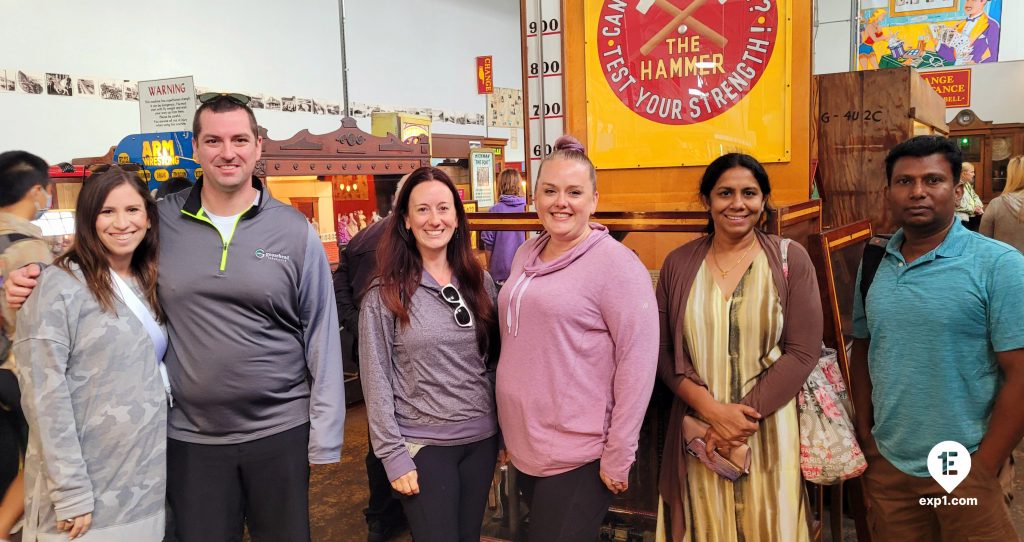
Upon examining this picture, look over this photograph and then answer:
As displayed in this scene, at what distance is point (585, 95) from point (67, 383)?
2312 millimetres

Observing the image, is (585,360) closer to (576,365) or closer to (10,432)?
(576,365)

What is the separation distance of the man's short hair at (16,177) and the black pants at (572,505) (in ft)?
8.26

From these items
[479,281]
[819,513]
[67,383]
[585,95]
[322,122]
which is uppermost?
[322,122]

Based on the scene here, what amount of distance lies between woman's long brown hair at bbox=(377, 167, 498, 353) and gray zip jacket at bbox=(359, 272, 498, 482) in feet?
0.13

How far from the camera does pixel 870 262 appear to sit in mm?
2340

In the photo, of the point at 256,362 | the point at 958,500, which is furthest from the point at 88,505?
the point at 958,500

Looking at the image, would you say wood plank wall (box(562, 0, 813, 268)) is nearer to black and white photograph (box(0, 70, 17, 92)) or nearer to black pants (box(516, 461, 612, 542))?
black pants (box(516, 461, 612, 542))

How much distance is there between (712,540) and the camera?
2.35m

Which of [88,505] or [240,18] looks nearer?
[88,505]

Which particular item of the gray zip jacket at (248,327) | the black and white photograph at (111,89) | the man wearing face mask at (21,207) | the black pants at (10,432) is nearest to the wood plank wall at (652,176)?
the gray zip jacket at (248,327)

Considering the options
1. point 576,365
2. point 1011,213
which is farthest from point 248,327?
point 1011,213

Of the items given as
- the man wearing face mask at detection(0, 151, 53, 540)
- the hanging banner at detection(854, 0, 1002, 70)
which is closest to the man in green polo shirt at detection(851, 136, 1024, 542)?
the man wearing face mask at detection(0, 151, 53, 540)

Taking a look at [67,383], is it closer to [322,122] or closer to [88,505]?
[88,505]

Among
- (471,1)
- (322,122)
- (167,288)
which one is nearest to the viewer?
(167,288)
